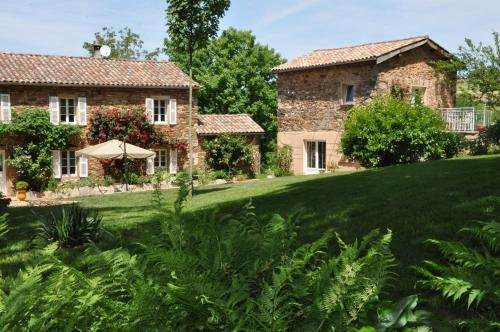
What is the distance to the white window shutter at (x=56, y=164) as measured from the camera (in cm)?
2022

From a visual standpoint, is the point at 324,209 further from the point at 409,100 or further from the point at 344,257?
the point at 409,100

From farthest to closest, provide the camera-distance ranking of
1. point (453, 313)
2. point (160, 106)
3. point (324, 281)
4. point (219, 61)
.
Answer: point (219, 61) < point (160, 106) < point (453, 313) < point (324, 281)

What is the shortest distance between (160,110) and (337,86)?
803 centimetres

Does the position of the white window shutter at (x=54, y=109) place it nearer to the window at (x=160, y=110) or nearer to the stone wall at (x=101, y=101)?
the stone wall at (x=101, y=101)

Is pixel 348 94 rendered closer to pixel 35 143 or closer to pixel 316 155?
pixel 316 155

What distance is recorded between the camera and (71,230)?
22.0 feet

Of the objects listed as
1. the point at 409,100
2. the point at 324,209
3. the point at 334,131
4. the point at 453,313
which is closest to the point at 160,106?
the point at 334,131

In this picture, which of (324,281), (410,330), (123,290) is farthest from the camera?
(123,290)

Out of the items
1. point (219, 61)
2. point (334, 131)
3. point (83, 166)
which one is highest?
point (219, 61)

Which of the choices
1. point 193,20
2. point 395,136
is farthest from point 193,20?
point 395,136

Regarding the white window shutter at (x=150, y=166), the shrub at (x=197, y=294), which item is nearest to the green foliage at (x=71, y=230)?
the shrub at (x=197, y=294)

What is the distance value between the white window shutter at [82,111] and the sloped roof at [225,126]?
5.07 metres

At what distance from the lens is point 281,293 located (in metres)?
2.04

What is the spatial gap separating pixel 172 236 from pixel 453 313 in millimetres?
1929
